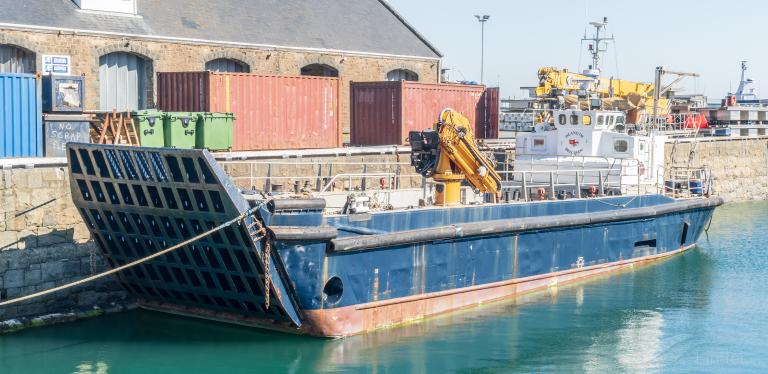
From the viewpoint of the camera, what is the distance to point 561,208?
724 inches

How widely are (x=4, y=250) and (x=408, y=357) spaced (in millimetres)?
6184

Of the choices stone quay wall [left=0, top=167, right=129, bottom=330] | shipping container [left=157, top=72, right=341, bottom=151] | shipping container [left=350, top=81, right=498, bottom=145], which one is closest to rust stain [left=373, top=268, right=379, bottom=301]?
stone quay wall [left=0, top=167, right=129, bottom=330]

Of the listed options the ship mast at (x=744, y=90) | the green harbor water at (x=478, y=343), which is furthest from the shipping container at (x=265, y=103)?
the ship mast at (x=744, y=90)

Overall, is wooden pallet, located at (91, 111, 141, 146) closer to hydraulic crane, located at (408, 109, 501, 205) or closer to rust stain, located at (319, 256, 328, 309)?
hydraulic crane, located at (408, 109, 501, 205)

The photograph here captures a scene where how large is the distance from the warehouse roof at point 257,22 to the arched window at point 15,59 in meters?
0.65

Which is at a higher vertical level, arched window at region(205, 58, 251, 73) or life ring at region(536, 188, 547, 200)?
arched window at region(205, 58, 251, 73)

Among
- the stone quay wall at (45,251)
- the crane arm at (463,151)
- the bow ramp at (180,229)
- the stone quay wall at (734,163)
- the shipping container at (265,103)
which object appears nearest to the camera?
the bow ramp at (180,229)

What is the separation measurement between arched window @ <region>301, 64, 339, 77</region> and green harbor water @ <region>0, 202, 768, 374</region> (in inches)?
458

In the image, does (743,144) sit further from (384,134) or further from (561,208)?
(561,208)

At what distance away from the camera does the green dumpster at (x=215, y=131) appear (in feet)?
64.0

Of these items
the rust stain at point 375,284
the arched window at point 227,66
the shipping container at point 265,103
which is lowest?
the rust stain at point 375,284

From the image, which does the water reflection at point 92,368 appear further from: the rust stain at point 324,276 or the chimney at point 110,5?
the chimney at point 110,5

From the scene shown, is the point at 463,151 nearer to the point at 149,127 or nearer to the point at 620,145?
the point at 620,145

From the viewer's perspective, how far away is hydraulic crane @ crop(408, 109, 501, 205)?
→ 17.0 metres
